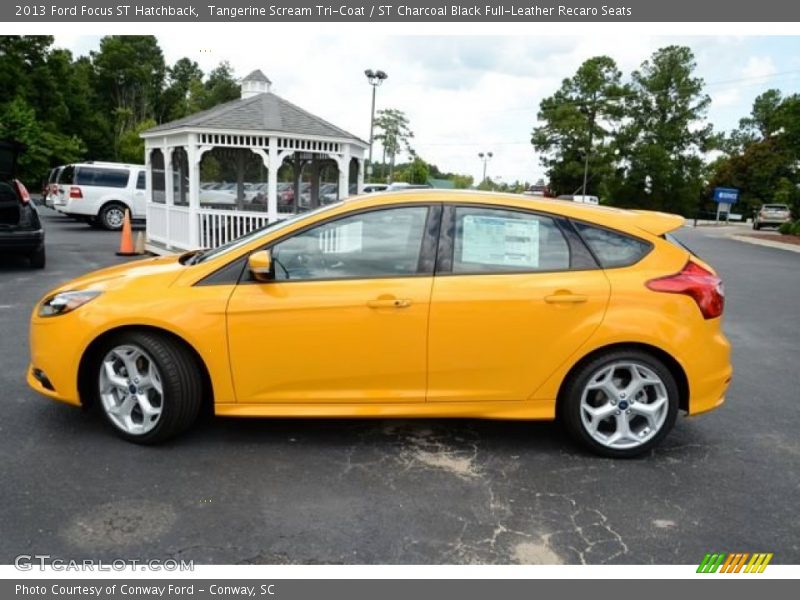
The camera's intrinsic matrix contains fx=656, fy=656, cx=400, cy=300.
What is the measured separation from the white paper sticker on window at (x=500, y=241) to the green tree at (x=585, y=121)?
57217 millimetres

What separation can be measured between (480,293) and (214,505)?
5.99ft

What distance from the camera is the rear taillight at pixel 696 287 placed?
Answer: 3854 millimetres

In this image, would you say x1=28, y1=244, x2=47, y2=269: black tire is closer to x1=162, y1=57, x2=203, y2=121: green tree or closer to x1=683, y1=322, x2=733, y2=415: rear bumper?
x1=683, y1=322, x2=733, y2=415: rear bumper

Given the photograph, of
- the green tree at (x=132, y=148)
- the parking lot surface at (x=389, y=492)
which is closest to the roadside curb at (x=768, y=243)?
the parking lot surface at (x=389, y=492)

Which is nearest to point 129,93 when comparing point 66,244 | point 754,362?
point 66,244

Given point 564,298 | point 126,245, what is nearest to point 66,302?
point 564,298

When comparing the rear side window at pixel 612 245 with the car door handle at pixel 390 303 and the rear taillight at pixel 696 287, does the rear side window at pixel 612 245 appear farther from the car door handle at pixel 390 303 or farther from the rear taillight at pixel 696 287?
the car door handle at pixel 390 303

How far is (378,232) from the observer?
156 inches

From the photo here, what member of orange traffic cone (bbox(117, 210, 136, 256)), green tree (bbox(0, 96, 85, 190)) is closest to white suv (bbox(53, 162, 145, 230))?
orange traffic cone (bbox(117, 210, 136, 256))

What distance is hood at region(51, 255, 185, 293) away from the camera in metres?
3.97

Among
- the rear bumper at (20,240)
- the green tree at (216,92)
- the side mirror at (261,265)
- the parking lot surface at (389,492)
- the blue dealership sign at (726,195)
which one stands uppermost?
the green tree at (216,92)

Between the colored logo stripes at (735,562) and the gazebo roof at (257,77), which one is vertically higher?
the gazebo roof at (257,77)

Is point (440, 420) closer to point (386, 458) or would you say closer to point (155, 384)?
point (386, 458)

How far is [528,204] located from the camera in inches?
159
